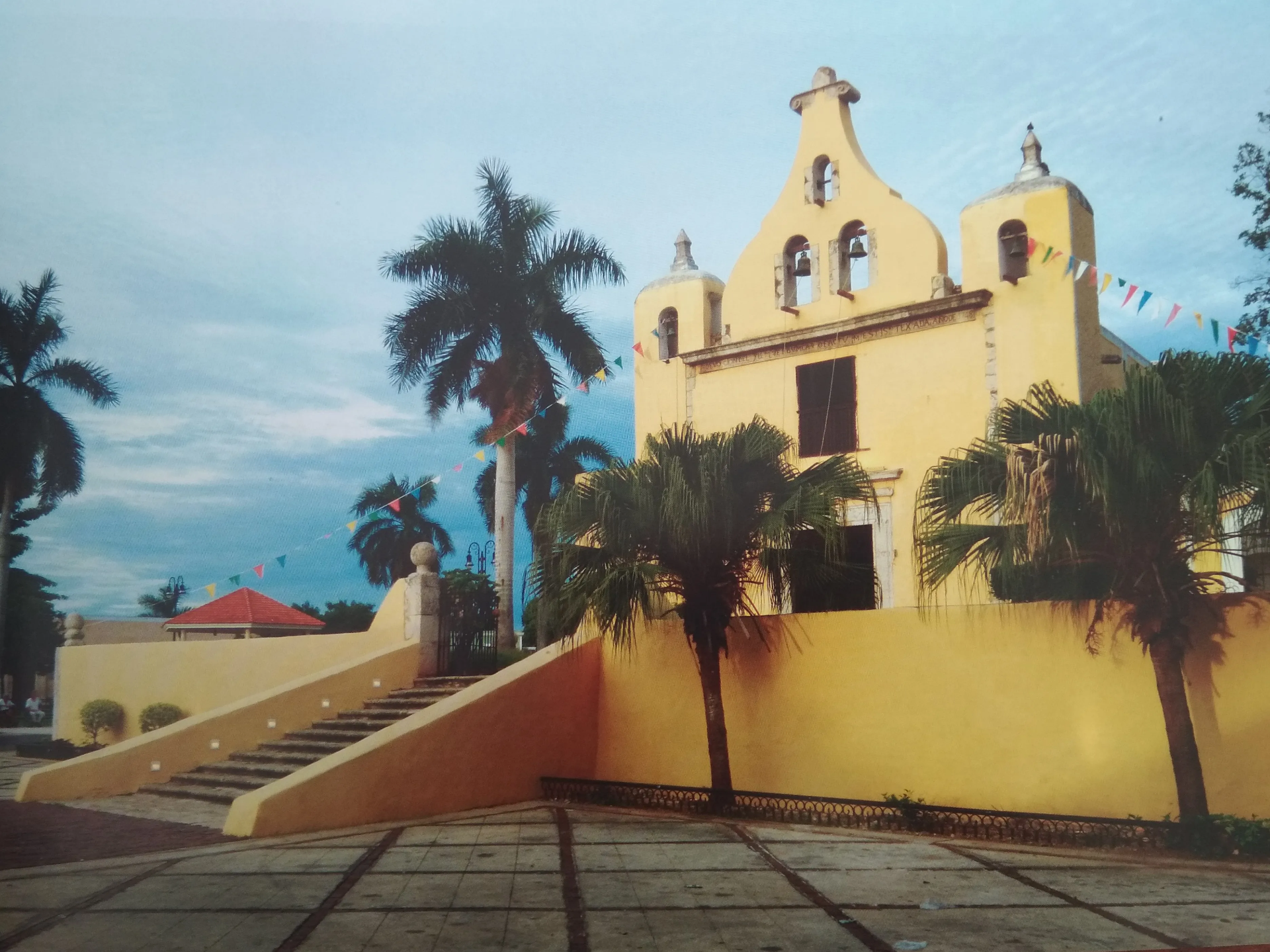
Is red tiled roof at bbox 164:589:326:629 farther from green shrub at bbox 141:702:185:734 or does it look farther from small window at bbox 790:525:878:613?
small window at bbox 790:525:878:613

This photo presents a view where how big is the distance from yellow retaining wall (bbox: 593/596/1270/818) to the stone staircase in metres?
2.39

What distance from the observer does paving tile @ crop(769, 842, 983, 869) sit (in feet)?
27.1

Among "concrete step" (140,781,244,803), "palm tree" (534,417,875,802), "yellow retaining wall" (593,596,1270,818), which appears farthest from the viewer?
"concrete step" (140,781,244,803)

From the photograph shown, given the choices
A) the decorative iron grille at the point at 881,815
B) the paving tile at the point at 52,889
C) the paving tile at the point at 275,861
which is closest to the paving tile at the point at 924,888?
the decorative iron grille at the point at 881,815

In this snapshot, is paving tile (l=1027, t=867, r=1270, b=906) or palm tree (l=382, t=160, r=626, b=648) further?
palm tree (l=382, t=160, r=626, b=648)

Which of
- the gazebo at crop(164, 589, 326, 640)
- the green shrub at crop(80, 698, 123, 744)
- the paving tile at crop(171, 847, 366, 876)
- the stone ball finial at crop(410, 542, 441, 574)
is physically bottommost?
the paving tile at crop(171, 847, 366, 876)

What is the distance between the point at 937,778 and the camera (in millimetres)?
10453

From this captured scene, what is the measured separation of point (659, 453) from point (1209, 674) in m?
5.56

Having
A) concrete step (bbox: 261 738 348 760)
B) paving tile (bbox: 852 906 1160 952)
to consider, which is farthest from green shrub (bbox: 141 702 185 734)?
paving tile (bbox: 852 906 1160 952)

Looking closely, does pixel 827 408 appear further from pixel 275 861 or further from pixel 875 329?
pixel 275 861

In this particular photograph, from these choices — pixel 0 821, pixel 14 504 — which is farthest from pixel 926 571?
pixel 14 504

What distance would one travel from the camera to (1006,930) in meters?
6.29

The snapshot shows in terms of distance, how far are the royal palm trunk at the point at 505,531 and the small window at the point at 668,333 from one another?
302 centimetres

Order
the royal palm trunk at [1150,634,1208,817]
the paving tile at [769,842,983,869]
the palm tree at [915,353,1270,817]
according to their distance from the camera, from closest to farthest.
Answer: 1. the paving tile at [769,842,983,869]
2. the palm tree at [915,353,1270,817]
3. the royal palm trunk at [1150,634,1208,817]
